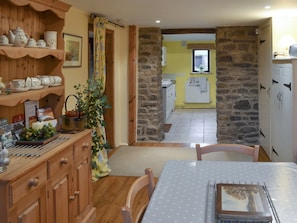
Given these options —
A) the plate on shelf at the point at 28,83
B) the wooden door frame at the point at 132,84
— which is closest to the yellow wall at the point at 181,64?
the wooden door frame at the point at 132,84

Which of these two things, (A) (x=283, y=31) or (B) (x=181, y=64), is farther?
(B) (x=181, y=64)

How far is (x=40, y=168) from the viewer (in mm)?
2453

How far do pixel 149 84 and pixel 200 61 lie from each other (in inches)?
199

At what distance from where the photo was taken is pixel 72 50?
4641 mm

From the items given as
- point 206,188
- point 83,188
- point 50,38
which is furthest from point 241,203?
point 50,38

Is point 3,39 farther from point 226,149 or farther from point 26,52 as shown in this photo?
point 226,149

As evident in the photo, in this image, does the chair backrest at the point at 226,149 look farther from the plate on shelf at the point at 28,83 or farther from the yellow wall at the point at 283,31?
the yellow wall at the point at 283,31

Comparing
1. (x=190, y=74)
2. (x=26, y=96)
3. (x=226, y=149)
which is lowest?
(x=226, y=149)

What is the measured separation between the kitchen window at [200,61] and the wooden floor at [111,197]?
7246 mm

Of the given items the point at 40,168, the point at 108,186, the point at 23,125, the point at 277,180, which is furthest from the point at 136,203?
the point at 277,180

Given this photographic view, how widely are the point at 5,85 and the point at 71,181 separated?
34.4 inches

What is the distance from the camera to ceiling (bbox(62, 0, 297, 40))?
4.38m

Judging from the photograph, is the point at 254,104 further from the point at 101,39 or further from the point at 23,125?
the point at 23,125

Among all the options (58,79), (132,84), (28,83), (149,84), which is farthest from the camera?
(149,84)
